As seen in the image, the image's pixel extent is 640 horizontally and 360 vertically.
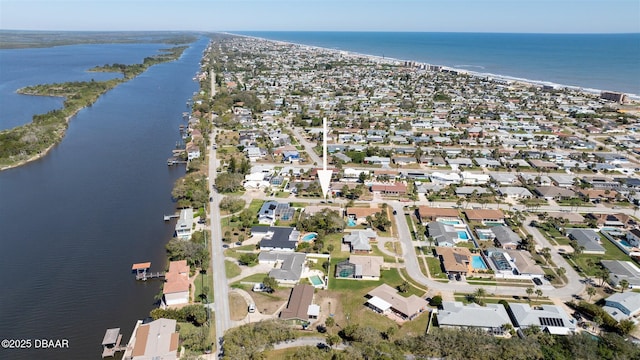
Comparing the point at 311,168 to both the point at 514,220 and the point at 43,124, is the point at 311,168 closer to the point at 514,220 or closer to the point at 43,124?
the point at 514,220

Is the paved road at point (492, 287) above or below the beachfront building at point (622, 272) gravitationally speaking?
below

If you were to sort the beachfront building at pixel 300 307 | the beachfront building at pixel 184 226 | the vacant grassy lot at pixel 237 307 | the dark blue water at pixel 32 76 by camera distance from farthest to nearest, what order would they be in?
1. the dark blue water at pixel 32 76
2. the beachfront building at pixel 184 226
3. the vacant grassy lot at pixel 237 307
4. the beachfront building at pixel 300 307

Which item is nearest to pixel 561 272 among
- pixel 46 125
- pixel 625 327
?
pixel 625 327

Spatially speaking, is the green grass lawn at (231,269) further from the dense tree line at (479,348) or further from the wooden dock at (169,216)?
the wooden dock at (169,216)

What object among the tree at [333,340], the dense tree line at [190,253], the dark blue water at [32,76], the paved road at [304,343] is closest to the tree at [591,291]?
the paved road at [304,343]

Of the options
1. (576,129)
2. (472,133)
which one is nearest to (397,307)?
(472,133)

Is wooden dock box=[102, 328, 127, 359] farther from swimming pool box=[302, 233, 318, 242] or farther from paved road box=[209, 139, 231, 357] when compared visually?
swimming pool box=[302, 233, 318, 242]

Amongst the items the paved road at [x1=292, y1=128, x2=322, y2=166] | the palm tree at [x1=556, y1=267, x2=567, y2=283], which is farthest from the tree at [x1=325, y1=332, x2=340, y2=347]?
the paved road at [x1=292, y1=128, x2=322, y2=166]
